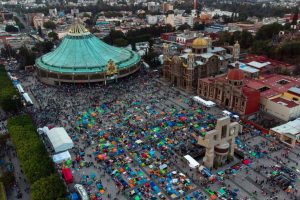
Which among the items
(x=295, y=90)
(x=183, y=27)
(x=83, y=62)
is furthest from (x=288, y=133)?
(x=183, y=27)

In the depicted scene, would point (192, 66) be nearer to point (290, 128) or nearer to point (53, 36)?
point (290, 128)

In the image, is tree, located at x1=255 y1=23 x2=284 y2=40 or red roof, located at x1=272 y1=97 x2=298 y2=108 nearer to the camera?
red roof, located at x1=272 y1=97 x2=298 y2=108

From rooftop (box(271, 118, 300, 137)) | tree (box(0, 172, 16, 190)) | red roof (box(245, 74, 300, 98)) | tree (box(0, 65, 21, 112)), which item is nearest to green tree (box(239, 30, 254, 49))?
red roof (box(245, 74, 300, 98))

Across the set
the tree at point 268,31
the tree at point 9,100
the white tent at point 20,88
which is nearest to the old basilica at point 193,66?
the tree at point 268,31

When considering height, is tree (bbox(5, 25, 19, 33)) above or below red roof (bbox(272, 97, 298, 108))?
above

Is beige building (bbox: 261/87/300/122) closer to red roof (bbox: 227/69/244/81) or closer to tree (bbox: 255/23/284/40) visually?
red roof (bbox: 227/69/244/81)

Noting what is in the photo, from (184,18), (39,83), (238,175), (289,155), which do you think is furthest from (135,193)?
(184,18)
